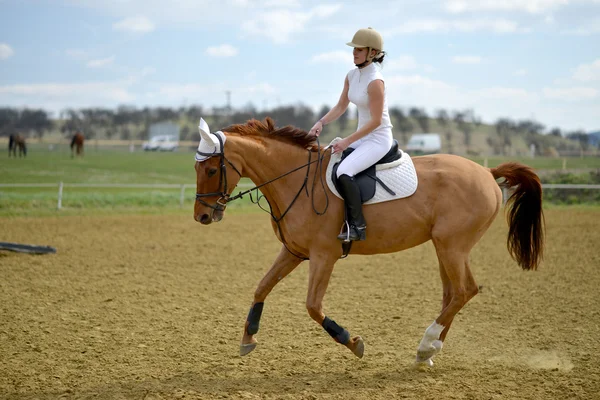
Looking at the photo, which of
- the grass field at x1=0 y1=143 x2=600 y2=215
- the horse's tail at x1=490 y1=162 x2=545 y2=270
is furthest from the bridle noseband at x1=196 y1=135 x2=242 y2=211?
the grass field at x1=0 y1=143 x2=600 y2=215

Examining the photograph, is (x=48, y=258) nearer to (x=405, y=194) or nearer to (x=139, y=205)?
(x=405, y=194)

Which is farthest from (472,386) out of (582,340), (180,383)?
(180,383)

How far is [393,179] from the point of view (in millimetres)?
6012

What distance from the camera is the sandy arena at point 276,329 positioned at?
536 centimetres

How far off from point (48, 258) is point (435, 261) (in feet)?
27.0

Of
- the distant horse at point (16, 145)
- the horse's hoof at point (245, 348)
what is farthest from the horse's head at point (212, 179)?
the distant horse at point (16, 145)

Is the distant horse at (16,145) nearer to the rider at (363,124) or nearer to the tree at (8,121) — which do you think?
the tree at (8,121)

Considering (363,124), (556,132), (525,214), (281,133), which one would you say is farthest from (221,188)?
(556,132)

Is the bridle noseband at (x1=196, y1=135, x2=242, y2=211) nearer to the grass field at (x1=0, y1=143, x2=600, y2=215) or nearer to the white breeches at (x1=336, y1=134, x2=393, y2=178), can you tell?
the white breeches at (x1=336, y1=134, x2=393, y2=178)

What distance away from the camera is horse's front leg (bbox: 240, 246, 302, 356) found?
595 cm

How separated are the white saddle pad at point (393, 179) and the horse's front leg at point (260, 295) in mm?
885

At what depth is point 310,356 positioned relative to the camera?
625 centimetres

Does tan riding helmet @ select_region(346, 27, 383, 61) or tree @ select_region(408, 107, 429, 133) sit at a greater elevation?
tree @ select_region(408, 107, 429, 133)

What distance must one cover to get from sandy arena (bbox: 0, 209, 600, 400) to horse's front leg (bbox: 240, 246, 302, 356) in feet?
0.76
